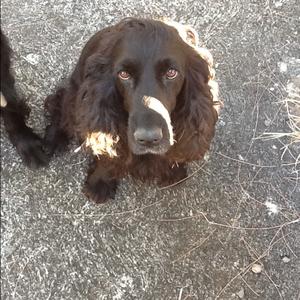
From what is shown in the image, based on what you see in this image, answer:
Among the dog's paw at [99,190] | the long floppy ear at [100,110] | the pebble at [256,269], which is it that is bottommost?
the pebble at [256,269]

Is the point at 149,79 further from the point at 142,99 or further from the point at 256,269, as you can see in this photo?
the point at 256,269

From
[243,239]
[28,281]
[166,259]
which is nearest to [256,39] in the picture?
[243,239]

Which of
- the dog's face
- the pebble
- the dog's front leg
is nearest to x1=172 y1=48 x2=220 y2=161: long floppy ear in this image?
the dog's face

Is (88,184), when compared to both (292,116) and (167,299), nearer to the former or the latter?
(167,299)

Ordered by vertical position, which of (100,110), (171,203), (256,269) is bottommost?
(256,269)

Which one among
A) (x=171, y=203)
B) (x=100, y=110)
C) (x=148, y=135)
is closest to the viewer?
(x=148, y=135)

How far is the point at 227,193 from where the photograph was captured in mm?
3232

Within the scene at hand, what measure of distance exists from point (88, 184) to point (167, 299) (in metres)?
0.75

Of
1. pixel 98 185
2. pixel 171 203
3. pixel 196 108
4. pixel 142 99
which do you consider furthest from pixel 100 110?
pixel 171 203

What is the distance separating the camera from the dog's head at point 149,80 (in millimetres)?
2324

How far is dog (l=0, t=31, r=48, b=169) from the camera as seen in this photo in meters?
2.80

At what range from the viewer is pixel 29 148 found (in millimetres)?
3137

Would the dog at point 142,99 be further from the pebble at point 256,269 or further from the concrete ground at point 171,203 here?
the pebble at point 256,269

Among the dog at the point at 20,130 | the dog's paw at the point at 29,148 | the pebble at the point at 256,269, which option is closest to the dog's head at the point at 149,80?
the dog at the point at 20,130
